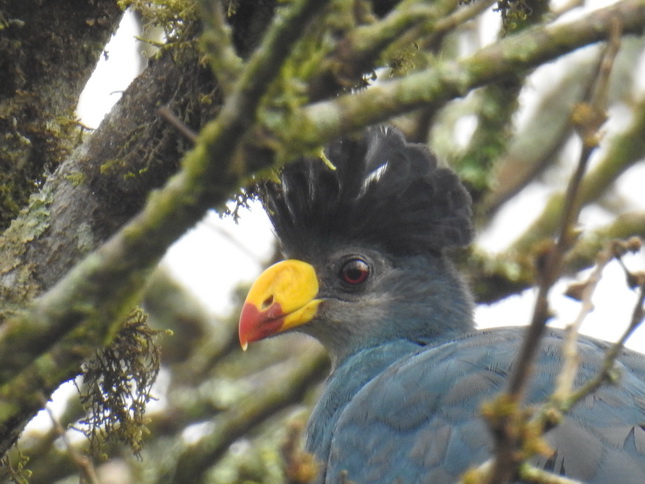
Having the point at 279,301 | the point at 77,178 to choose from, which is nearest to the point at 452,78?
the point at 77,178

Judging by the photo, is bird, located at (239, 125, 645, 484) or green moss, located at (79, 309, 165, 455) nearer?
green moss, located at (79, 309, 165, 455)

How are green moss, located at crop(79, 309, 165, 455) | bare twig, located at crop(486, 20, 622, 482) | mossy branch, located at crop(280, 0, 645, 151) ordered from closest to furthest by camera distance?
1. bare twig, located at crop(486, 20, 622, 482)
2. mossy branch, located at crop(280, 0, 645, 151)
3. green moss, located at crop(79, 309, 165, 455)

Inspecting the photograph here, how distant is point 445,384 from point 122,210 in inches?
68.7

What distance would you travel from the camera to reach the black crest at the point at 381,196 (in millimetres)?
5684

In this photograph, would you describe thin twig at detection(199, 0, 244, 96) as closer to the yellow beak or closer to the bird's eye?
the yellow beak

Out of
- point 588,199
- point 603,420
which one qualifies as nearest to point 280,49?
point 603,420

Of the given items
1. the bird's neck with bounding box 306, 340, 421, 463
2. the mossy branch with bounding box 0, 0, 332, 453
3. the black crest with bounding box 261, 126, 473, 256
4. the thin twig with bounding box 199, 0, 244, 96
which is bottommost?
the mossy branch with bounding box 0, 0, 332, 453

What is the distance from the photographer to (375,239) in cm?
584

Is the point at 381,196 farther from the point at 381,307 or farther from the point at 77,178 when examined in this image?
the point at 77,178

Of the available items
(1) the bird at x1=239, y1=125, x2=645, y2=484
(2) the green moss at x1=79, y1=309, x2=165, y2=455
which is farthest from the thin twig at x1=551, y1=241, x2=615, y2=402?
(2) the green moss at x1=79, y1=309, x2=165, y2=455

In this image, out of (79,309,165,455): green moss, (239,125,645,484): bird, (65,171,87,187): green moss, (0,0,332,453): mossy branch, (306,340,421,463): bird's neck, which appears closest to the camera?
(0,0,332,453): mossy branch

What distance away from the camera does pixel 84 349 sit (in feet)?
8.18

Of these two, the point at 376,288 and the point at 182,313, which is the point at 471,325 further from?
the point at 182,313

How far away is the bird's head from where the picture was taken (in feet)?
18.6
